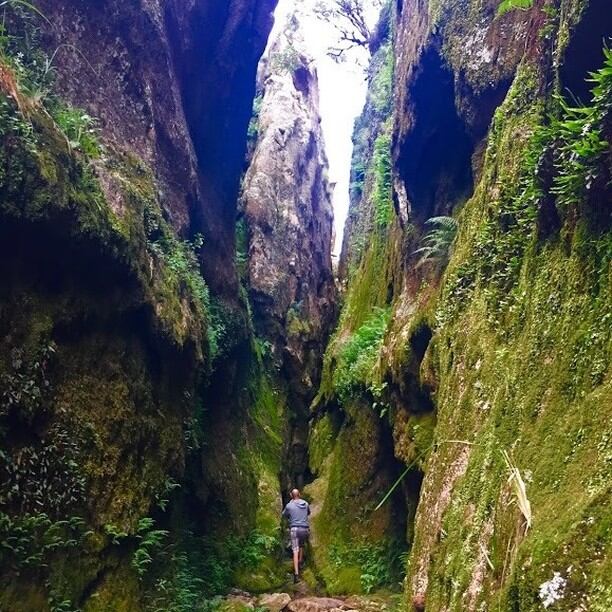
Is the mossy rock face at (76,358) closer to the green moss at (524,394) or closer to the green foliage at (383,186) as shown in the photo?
the green moss at (524,394)

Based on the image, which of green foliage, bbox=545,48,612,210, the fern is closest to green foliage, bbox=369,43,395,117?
the fern

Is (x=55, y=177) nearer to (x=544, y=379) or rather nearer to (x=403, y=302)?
(x=544, y=379)

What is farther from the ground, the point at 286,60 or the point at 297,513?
the point at 286,60

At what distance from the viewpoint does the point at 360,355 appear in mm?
14234

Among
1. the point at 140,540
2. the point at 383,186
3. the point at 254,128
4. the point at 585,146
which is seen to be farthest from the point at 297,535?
the point at 254,128

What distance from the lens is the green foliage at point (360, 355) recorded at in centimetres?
1369

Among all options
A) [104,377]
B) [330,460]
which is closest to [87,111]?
[104,377]

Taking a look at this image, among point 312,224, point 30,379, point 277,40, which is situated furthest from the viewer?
point 277,40

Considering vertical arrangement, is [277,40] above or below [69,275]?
above

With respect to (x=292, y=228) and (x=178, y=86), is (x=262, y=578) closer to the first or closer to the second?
(x=178, y=86)

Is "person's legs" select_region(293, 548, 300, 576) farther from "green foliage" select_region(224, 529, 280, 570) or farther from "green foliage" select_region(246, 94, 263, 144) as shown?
"green foliage" select_region(246, 94, 263, 144)

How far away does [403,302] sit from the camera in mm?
12023

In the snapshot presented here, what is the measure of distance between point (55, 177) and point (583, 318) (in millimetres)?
5206

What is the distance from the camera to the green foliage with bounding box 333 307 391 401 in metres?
13.7
